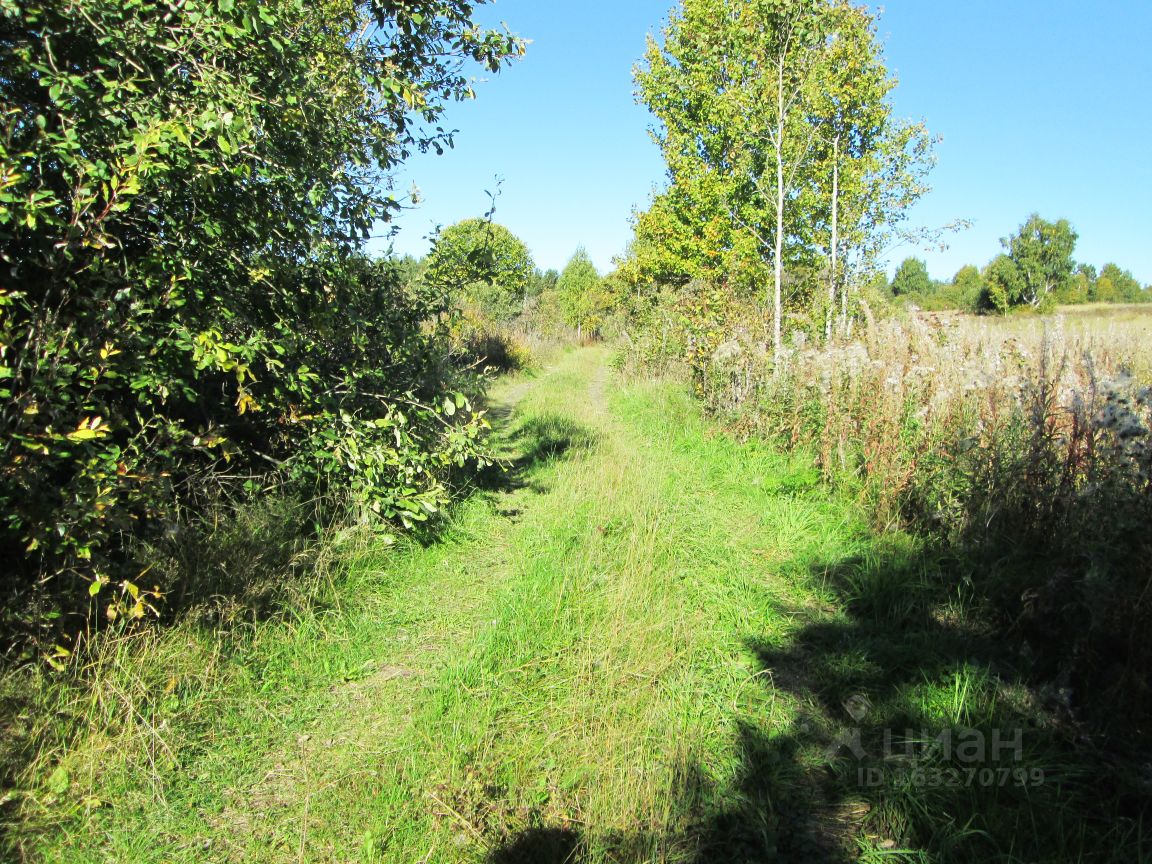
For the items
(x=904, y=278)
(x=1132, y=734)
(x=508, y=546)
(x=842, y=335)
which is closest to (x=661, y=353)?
(x=842, y=335)

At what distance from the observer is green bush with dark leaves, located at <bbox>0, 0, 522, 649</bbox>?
122 inches

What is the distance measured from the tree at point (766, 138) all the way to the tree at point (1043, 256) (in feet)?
165

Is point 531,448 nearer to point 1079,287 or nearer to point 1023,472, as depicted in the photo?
point 1023,472

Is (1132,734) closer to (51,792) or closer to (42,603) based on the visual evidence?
(51,792)

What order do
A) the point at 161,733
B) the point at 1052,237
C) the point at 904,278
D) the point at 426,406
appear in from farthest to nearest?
the point at 904,278 < the point at 1052,237 < the point at 426,406 < the point at 161,733

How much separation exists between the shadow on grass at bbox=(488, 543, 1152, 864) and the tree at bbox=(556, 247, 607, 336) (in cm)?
3410

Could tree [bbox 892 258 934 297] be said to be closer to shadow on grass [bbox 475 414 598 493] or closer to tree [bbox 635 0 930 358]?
tree [bbox 635 0 930 358]

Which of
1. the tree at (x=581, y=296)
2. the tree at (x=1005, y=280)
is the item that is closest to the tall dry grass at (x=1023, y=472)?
the tree at (x=581, y=296)

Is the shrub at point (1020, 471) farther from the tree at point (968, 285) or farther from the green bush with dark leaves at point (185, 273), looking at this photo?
the tree at point (968, 285)

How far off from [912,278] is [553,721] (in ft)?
328

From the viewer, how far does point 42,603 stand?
10.5ft

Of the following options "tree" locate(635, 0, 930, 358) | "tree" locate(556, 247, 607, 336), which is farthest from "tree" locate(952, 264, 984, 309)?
"tree" locate(635, 0, 930, 358)

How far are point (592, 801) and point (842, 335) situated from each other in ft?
23.7

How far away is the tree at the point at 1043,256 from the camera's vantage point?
2192 inches
